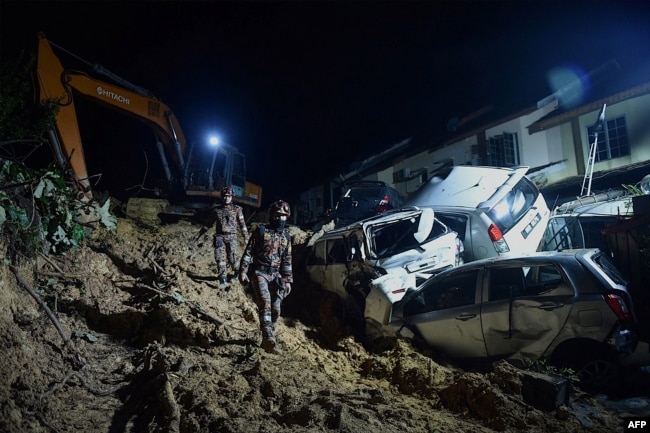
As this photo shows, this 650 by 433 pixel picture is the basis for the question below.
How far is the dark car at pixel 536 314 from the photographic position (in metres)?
4.40

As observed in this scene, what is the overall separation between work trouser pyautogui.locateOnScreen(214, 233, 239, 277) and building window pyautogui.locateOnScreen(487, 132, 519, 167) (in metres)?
13.9

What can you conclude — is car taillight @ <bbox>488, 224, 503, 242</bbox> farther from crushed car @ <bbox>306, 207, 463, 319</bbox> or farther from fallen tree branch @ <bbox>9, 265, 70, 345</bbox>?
fallen tree branch @ <bbox>9, 265, 70, 345</bbox>

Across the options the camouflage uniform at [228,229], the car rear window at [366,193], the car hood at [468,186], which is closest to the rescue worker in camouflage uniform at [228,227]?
the camouflage uniform at [228,229]

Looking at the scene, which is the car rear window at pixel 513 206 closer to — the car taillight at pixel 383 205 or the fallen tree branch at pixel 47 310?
the car taillight at pixel 383 205

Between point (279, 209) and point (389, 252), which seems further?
point (389, 252)

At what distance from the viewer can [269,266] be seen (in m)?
6.08

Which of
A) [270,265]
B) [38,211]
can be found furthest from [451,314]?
[38,211]

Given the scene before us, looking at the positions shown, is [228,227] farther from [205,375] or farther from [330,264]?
[205,375]

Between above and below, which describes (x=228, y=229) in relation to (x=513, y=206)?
below

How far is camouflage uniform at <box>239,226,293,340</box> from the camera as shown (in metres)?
5.99

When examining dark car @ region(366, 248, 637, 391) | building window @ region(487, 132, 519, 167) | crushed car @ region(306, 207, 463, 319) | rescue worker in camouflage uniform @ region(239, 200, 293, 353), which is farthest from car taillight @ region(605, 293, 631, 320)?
building window @ region(487, 132, 519, 167)

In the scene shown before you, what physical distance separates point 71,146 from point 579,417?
10.4m

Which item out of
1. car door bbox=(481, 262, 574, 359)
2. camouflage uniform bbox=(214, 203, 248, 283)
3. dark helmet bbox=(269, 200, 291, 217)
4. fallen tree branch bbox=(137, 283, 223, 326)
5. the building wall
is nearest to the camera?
car door bbox=(481, 262, 574, 359)

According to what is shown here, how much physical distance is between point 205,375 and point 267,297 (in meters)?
1.53
